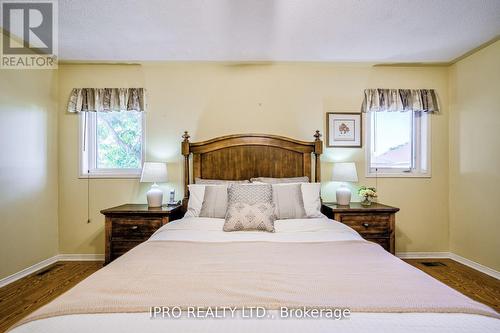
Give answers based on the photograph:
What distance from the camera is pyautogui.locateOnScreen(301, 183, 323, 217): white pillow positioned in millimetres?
2662

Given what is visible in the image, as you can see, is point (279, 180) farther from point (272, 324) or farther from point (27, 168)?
point (27, 168)

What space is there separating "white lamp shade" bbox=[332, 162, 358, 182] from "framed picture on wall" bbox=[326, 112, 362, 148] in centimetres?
37

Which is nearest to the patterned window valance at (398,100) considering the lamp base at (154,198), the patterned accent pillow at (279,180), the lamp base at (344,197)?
the lamp base at (344,197)

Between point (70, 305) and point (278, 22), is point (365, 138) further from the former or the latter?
point (70, 305)

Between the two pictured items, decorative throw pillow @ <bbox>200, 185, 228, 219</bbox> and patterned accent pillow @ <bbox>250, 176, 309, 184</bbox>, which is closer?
decorative throw pillow @ <bbox>200, 185, 228, 219</bbox>

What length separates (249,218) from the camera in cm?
222

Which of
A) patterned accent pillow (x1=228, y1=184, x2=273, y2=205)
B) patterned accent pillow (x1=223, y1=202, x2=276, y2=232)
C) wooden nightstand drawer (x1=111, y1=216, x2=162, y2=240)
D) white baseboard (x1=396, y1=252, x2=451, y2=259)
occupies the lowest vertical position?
white baseboard (x1=396, y1=252, x2=451, y2=259)

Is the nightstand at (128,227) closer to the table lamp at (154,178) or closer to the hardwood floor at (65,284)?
the table lamp at (154,178)

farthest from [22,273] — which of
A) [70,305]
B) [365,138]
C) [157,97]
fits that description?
[365,138]

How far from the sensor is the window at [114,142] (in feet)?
11.5

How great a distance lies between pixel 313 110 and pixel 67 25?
8.97 ft

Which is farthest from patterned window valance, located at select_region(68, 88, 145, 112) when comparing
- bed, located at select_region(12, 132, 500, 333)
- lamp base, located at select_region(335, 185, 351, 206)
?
lamp base, located at select_region(335, 185, 351, 206)

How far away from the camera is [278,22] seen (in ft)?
8.16

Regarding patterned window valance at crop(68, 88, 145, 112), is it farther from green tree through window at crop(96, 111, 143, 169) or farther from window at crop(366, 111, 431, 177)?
window at crop(366, 111, 431, 177)
